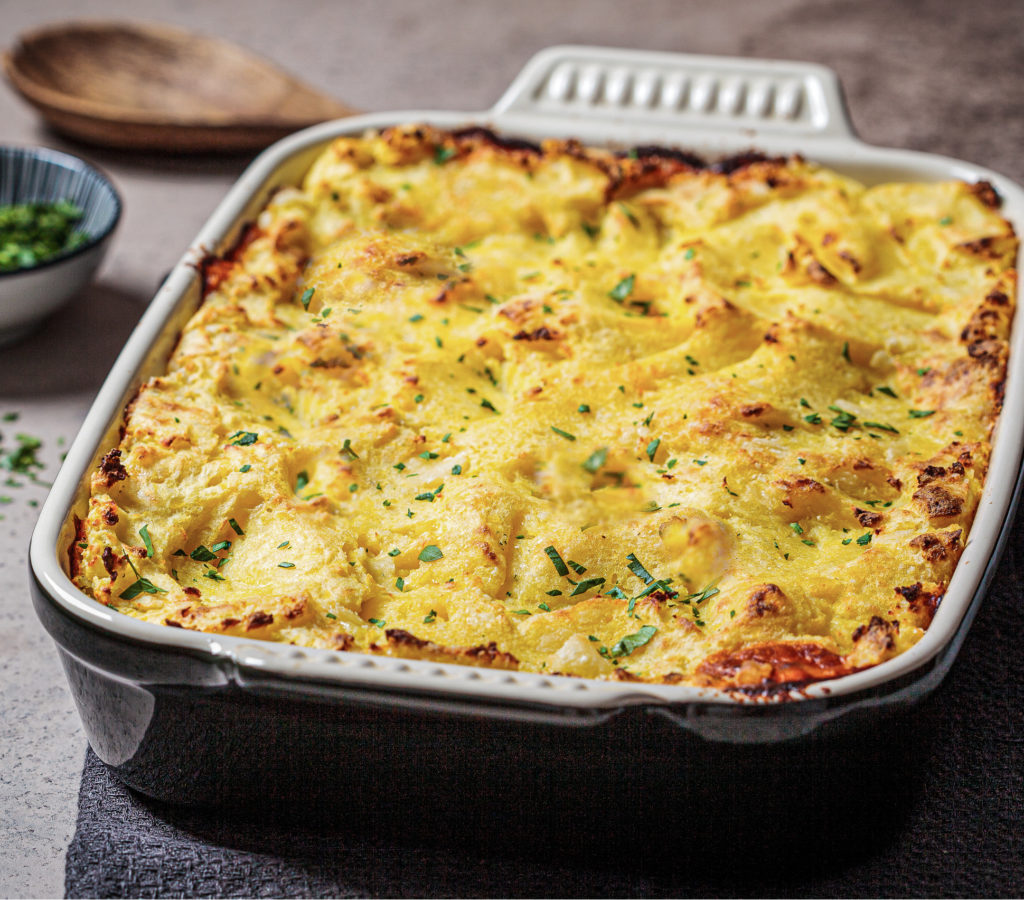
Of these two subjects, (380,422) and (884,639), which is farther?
(380,422)

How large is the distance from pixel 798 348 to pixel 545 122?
1.06 metres

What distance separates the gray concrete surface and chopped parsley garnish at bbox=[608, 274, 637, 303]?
1.39m

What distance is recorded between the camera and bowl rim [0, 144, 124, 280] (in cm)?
306

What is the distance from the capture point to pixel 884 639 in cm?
183

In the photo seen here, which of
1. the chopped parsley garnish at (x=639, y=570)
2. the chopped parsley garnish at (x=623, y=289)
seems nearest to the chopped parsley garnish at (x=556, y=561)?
the chopped parsley garnish at (x=639, y=570)

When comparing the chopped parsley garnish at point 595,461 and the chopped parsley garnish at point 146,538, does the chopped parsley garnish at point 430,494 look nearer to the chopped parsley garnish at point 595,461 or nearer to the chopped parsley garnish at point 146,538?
the chopped parsley garnish at point 595,461

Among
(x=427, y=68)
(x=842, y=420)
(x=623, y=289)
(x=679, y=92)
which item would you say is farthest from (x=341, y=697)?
(x=427, y=68)

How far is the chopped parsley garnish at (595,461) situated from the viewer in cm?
222

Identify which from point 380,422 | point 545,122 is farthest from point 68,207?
point 380,422

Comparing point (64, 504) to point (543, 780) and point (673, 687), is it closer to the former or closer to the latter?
point (543, 780)

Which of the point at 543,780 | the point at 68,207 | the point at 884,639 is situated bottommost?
the point at 68,207

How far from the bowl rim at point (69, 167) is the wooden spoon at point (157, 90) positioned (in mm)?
407

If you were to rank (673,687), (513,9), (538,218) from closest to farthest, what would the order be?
(673,687), (538,218), (513,9)

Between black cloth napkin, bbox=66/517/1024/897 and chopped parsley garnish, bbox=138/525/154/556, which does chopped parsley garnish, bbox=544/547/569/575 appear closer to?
black cloth napkin, bbox=66/517/1024/897
